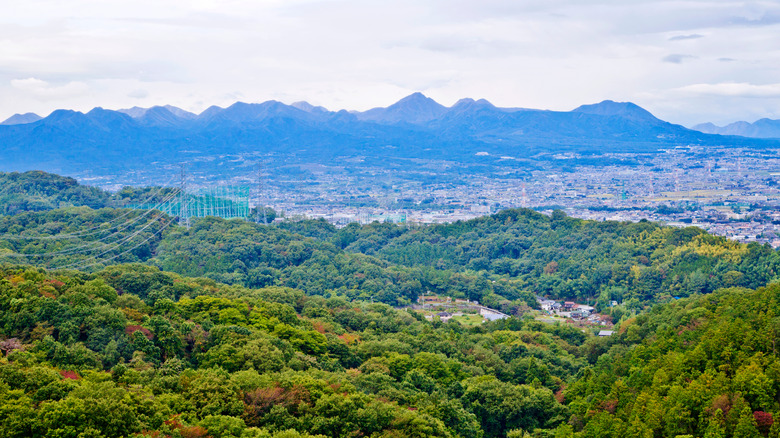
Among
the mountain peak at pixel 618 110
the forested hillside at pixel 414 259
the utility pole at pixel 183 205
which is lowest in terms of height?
the forested hillside at pixel 414 259

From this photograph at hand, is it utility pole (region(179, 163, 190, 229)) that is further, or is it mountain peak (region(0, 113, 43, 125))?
mountain peak (region(0, 113, 43, 125))

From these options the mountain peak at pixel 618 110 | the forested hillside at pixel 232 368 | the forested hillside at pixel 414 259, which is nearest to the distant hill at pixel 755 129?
the mountain peak at pixel 618 110

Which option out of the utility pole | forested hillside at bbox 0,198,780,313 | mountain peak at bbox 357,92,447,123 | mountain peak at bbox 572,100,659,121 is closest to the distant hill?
mountain peak at bbox 572,100,659,121

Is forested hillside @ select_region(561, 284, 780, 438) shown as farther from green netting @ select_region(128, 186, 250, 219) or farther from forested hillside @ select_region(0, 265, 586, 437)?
green netting @ select_region(128, 186, 250, 219)

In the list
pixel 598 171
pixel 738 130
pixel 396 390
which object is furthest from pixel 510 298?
pixel 738 130

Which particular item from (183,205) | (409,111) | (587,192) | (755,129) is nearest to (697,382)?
(183,205)

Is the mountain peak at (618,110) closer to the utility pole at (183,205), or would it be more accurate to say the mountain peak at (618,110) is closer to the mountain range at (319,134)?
the mountain range at (319,134)
